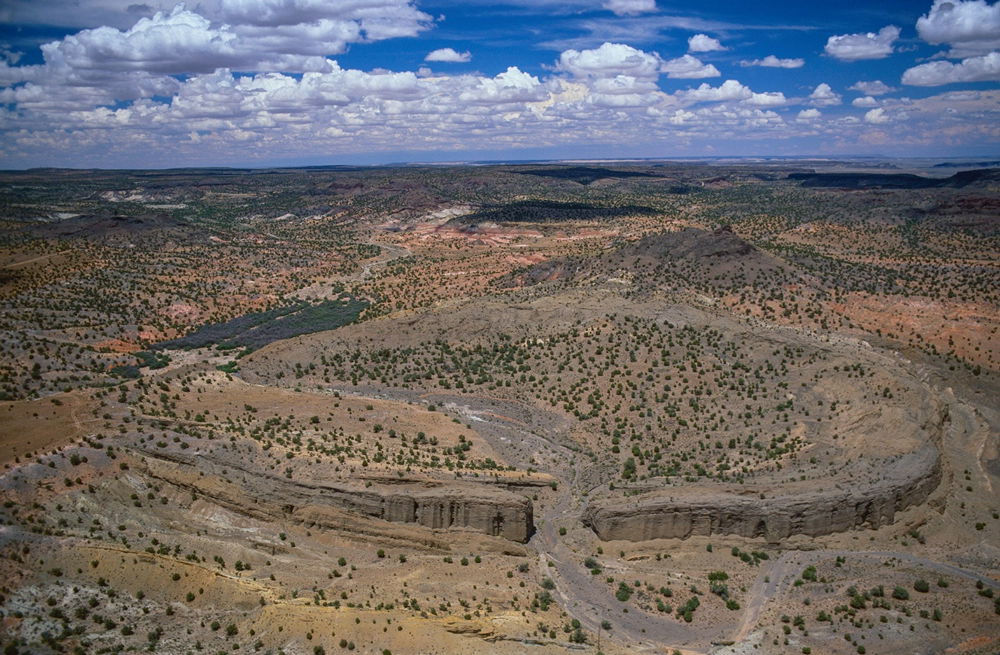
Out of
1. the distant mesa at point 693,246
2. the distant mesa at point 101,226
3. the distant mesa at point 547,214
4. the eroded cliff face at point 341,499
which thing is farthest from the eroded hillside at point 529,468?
the distant mesa at point 547,214

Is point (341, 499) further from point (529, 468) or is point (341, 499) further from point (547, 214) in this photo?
point (547, 214)

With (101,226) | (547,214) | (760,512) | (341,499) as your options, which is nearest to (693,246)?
(760,512)

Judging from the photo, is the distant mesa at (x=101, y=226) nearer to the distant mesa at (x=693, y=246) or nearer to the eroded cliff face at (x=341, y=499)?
the distant mesa at (x=693, y=246)

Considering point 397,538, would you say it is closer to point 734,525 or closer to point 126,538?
point 126,538

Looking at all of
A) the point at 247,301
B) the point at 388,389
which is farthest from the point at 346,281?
the point at 388,389

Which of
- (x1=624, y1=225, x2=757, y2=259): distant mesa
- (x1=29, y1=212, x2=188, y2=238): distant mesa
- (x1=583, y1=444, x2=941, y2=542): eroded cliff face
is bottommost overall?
(x1=583, y1=444, x2=941, y2=542): eroded cliff face

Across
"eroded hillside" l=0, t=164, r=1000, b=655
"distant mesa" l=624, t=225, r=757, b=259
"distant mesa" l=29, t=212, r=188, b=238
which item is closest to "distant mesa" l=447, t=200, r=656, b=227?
"distant mesa" l=29, t=212, r=188, b=238

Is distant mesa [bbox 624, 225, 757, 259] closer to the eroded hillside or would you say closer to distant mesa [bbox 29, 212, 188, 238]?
the eroded hillside

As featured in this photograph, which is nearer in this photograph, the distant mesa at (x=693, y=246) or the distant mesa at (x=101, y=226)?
the distant mesa at (x=693, y=246)
